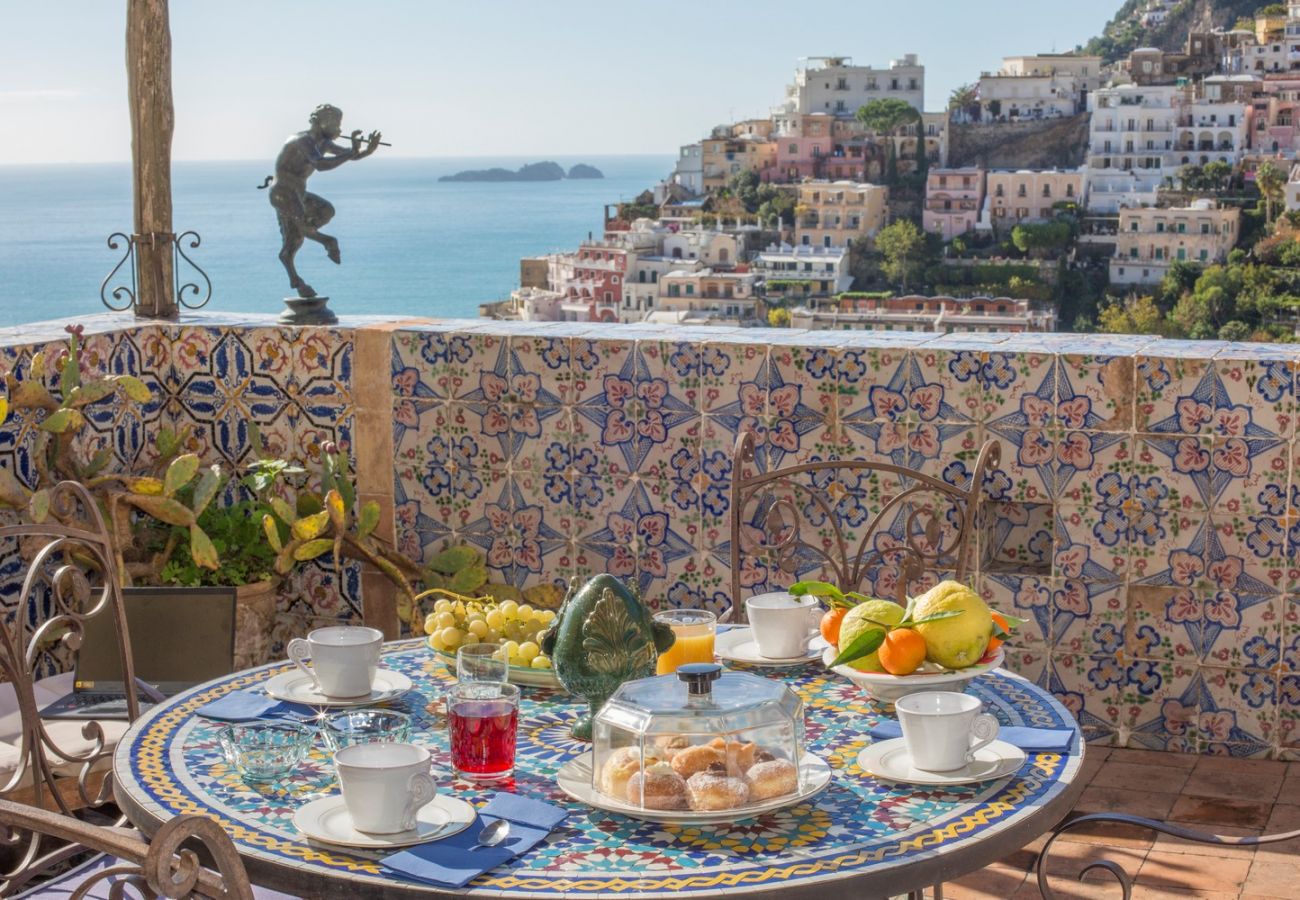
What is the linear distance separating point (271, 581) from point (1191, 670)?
1.96m

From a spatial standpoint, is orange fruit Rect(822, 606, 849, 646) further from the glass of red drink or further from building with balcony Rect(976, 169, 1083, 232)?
building with balcony Rect(976, 169, 1083, 232)

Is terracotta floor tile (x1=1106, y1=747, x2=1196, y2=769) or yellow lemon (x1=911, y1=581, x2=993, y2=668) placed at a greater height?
yellow lemon (x1=911, y1=581, x2=993, y2=668)

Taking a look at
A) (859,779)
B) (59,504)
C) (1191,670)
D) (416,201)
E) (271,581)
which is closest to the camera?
(859,779)

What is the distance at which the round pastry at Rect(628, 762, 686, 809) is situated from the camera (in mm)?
1479

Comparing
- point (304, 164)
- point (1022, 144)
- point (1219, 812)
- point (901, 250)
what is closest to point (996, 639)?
point (1219, 812)

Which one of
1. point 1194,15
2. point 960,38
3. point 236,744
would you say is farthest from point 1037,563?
point 960,38

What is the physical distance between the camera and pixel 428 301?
6288cm

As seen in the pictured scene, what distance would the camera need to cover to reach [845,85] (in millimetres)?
84000

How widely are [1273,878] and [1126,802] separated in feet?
1.21

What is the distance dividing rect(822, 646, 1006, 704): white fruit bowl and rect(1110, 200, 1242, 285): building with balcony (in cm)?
5376

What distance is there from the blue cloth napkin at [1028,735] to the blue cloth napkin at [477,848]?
1.37 ft

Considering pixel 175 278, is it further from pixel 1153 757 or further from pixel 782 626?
pixel 1153 757

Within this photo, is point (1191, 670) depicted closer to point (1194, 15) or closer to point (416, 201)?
point (1194, 15)

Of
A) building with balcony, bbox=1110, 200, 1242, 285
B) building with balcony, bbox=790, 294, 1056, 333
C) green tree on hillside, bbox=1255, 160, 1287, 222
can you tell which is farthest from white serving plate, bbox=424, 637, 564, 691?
green tree on hillside, bbox=1255, 160, 1287, 222
